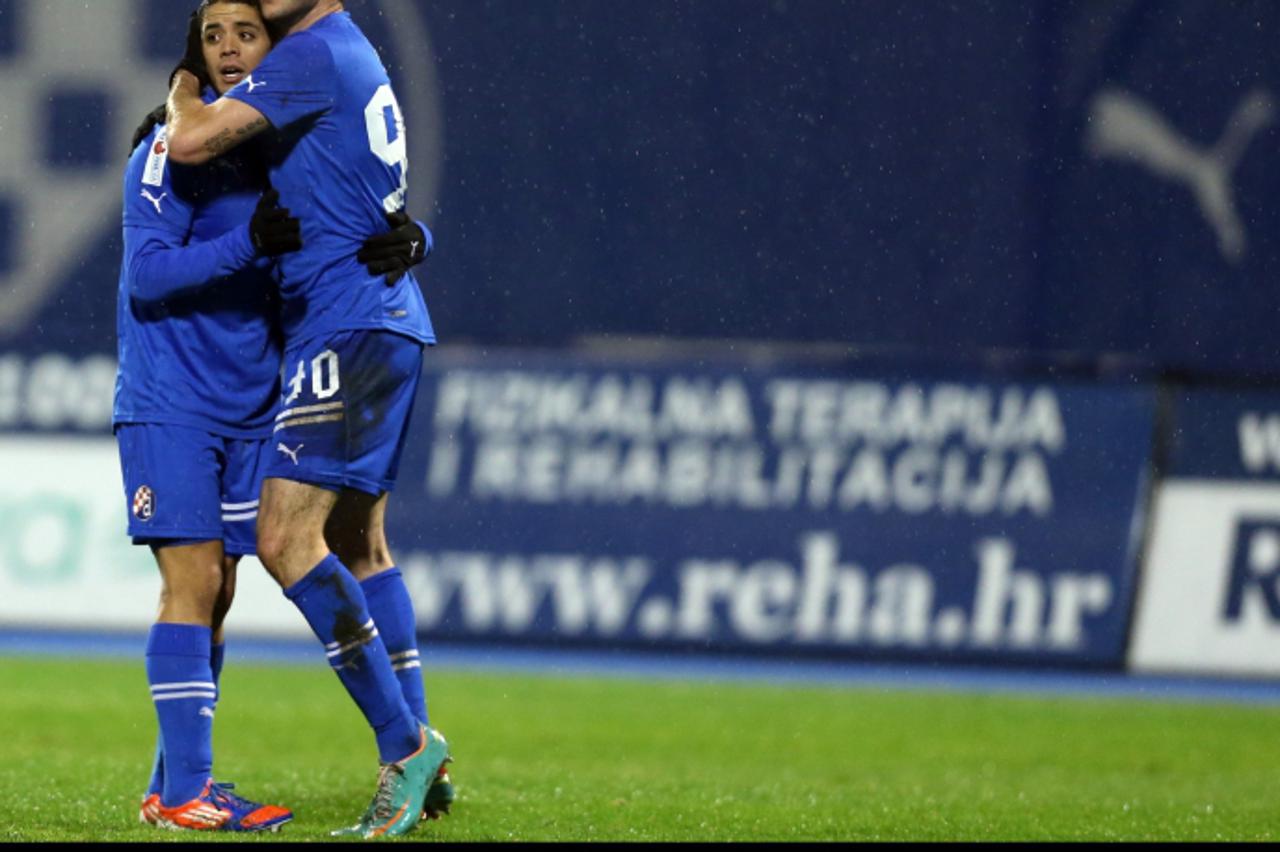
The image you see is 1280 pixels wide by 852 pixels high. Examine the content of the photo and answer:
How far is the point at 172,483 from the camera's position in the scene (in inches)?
164

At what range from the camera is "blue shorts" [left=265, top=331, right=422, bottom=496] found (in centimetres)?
412

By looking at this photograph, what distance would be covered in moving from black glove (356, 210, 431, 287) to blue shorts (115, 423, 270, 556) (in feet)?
1.57

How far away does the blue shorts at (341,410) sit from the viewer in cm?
412

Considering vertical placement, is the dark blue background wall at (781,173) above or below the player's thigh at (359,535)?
above

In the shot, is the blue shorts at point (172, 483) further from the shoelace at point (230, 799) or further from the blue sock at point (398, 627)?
the shoelace at point (230, 799)

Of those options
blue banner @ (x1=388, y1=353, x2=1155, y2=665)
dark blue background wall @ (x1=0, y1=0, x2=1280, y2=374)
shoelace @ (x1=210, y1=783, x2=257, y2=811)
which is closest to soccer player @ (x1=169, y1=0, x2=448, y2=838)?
shoelace @ (x1=210, y1=783, x2=257, y2=811)

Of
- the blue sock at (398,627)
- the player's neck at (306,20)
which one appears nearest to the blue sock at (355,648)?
the blue sock at (398,627)

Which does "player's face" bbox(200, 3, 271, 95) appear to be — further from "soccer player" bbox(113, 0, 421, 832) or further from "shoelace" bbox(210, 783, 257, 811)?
"shoelace" bbox(210, 783, 257, 811)

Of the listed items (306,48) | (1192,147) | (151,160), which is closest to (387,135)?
(306,48)

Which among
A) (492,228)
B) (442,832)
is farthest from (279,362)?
(492,228)

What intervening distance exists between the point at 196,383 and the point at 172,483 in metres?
0.22

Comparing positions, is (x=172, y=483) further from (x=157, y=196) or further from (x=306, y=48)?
(x=306, y=48)

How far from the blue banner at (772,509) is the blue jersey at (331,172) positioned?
155 inches

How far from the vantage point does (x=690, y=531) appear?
8.20m
